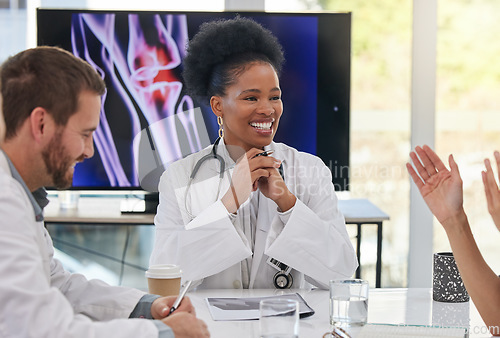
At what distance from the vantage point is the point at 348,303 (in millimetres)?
1390

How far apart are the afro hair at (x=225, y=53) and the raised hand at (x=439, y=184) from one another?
79 cm

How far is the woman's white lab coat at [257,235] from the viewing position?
1.91 meters

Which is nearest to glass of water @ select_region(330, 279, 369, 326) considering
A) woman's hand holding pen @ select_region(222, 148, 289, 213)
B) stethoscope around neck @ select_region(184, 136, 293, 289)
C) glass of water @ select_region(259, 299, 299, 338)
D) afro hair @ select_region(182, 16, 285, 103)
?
glass of water @ select_region(259, 299, 299, 338)

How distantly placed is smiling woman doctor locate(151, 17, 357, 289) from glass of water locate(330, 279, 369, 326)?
478mm

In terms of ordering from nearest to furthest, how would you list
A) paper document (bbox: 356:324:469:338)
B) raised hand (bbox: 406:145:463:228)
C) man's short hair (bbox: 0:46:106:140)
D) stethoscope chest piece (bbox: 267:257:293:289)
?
1. man's short hair (bbox: 0:46:106:140)
2. paper document (bbox: 356:324:469:338)
3. raised hand (bbox: 406:145:463:228)
4. stethoscope chest piece (bbox: 267:257:293:289)

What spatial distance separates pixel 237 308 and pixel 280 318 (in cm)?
33

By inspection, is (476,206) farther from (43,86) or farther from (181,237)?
(43,86)

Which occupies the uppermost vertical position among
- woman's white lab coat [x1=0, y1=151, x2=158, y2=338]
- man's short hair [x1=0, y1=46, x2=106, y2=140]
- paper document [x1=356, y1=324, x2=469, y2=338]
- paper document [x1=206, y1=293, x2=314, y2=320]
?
man's short hair [x1=0, y1=46, x2=106, y2=140]

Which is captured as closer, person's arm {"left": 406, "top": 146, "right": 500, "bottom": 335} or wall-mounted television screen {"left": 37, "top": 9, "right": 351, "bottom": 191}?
person's arm {"left": 406, "top": 146, "right": 500, "bottom": 335}

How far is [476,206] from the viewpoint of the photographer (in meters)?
3.84

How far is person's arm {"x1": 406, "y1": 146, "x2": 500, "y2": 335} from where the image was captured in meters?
1.48

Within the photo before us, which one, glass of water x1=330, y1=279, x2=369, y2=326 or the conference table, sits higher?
glass of water x1=330, y1=279, x2=369, y2=326

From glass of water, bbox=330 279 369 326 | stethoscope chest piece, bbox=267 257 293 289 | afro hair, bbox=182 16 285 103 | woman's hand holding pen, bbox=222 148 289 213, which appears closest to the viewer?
glass of water, bbox=330 279 369 326

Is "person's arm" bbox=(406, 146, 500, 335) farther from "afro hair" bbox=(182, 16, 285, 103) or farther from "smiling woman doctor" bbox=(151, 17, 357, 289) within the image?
"afro hair" bbox=(182, 16, 285, 103)
